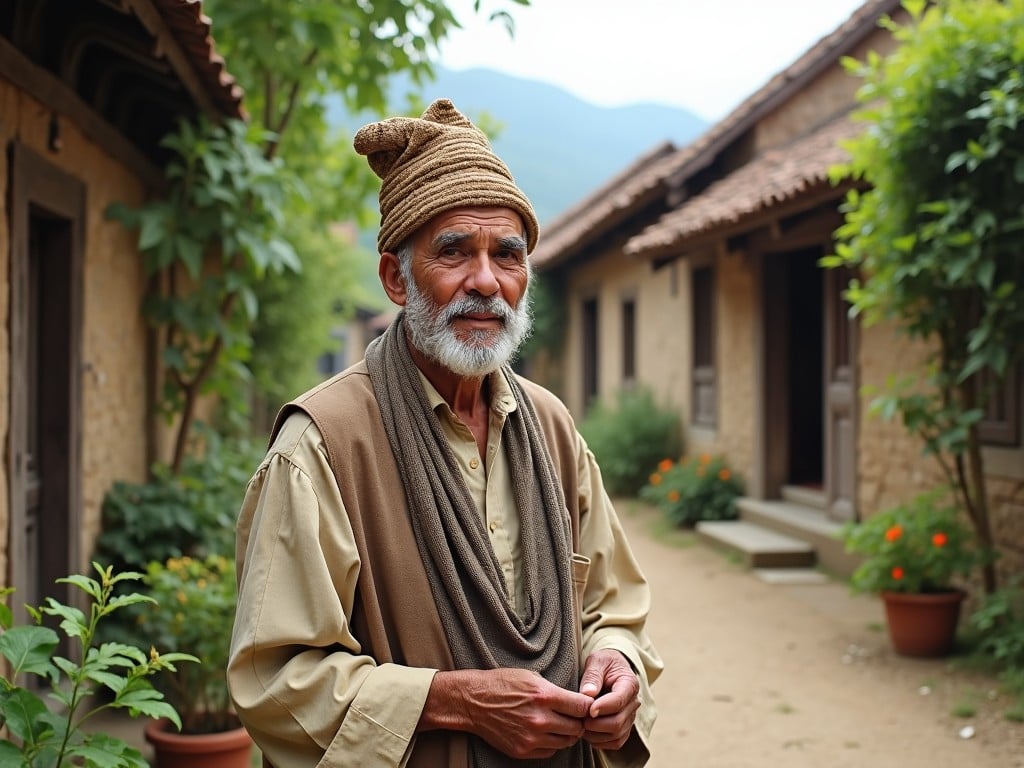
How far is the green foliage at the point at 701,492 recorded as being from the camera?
33.8ft

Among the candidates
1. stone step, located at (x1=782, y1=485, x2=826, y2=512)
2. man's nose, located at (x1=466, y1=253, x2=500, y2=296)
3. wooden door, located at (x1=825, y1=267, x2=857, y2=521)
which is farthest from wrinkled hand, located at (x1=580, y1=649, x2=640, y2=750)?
stone step, located at (x1=782, y1=485, x2=826, y2=512)

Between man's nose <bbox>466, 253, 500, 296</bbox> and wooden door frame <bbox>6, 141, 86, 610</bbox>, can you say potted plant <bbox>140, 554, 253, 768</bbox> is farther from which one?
man's nose <bbox>466, 253, 500, 296</bbox>

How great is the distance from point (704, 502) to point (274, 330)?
4.67 metres

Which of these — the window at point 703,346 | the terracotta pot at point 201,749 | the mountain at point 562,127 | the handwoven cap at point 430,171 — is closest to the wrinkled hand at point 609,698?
the handwoven cap at point 430,171

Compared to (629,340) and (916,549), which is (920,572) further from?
(629,340)

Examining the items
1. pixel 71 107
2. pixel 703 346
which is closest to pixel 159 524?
pixel 71 107

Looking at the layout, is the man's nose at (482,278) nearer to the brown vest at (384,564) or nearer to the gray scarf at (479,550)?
the gray scarf at (479,550)

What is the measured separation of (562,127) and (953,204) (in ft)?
560

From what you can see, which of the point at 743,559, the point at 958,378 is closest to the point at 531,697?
the point at 958,378

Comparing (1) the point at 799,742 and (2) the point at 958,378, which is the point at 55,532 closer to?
(1) the point at 799,742

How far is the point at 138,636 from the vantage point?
4781 mm

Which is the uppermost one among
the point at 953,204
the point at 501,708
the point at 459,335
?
the point at 953,204

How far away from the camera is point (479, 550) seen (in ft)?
6.23

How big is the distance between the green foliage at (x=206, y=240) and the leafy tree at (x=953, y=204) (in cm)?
309
